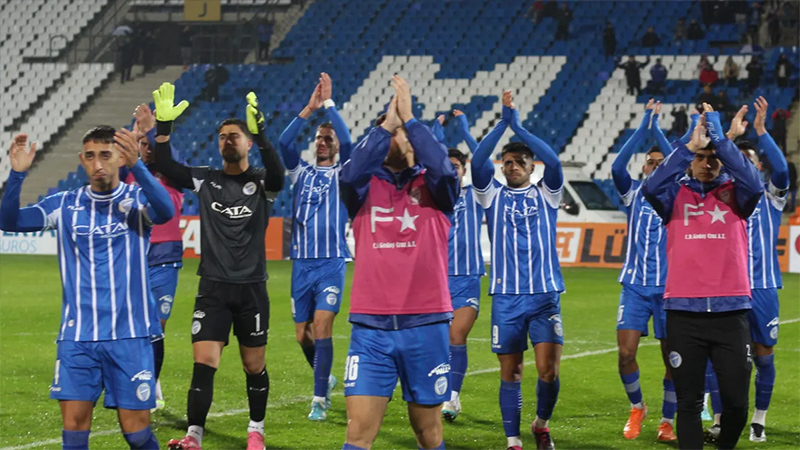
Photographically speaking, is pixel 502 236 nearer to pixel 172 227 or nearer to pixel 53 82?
pixel 172 227

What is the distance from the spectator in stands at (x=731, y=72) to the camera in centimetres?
2955

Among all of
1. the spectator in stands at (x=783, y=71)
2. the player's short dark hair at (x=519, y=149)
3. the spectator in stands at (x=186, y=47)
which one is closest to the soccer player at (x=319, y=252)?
the player's short dark hair at (x=519, y=149)

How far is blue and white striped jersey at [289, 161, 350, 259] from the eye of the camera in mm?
9297

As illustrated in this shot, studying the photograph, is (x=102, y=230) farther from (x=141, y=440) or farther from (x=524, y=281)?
(x=524, y=281)

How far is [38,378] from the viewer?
10828 mm

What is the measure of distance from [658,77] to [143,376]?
26.1m

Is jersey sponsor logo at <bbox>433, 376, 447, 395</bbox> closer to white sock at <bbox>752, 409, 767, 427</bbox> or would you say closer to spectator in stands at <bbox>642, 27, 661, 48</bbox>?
white sock at <bbox>752, 409, 767, 427</bbox>

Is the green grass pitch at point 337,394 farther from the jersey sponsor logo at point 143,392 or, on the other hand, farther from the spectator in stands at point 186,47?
the spectator in stands at point 186,47

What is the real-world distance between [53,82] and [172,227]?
91.7ft

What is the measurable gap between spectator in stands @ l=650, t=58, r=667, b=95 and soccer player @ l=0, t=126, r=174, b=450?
25723mm

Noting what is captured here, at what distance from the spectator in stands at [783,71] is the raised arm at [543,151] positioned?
23.8 metres

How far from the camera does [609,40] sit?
31.9m

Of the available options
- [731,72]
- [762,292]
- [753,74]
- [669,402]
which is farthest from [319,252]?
[731,72]

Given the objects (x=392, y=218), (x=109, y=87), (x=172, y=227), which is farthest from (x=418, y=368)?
(x=109, y=87)
